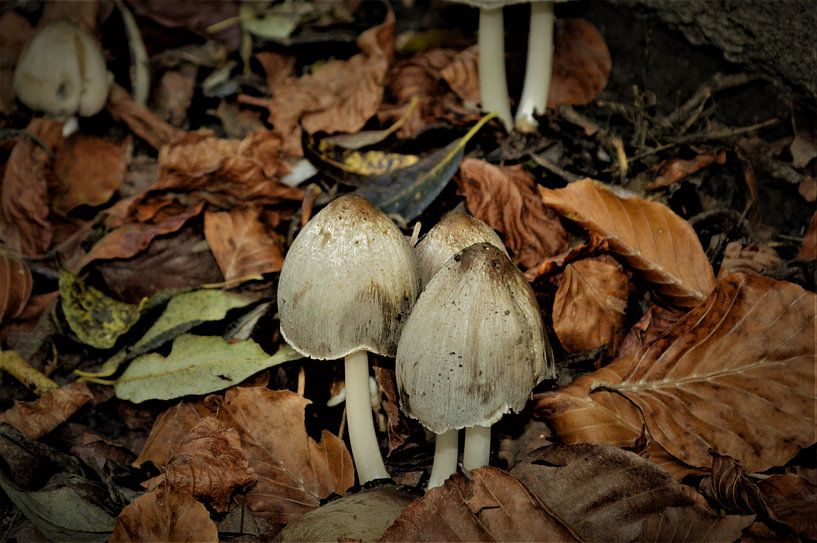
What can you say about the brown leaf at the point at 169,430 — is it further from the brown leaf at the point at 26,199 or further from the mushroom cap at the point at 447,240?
the brown leaf at the point at 26,199

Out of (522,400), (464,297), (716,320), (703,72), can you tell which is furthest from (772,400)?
(703,72)

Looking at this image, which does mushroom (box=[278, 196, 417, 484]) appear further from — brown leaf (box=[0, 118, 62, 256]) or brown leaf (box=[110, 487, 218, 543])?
brown leaf (box=[0, 118, 62, 256])

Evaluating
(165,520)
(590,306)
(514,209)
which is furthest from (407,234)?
(165,520)

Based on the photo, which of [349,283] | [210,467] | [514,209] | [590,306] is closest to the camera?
[349,283]

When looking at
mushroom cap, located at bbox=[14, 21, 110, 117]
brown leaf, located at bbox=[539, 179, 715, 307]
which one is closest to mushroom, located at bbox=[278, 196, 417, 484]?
brown leaf, located at bbox=[539, 179, 715, 307]

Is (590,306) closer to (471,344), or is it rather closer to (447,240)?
(447,240)

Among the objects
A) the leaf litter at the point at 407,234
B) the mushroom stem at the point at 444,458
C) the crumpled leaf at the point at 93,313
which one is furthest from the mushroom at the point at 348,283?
the crumpled leaf at the point at 93,313
